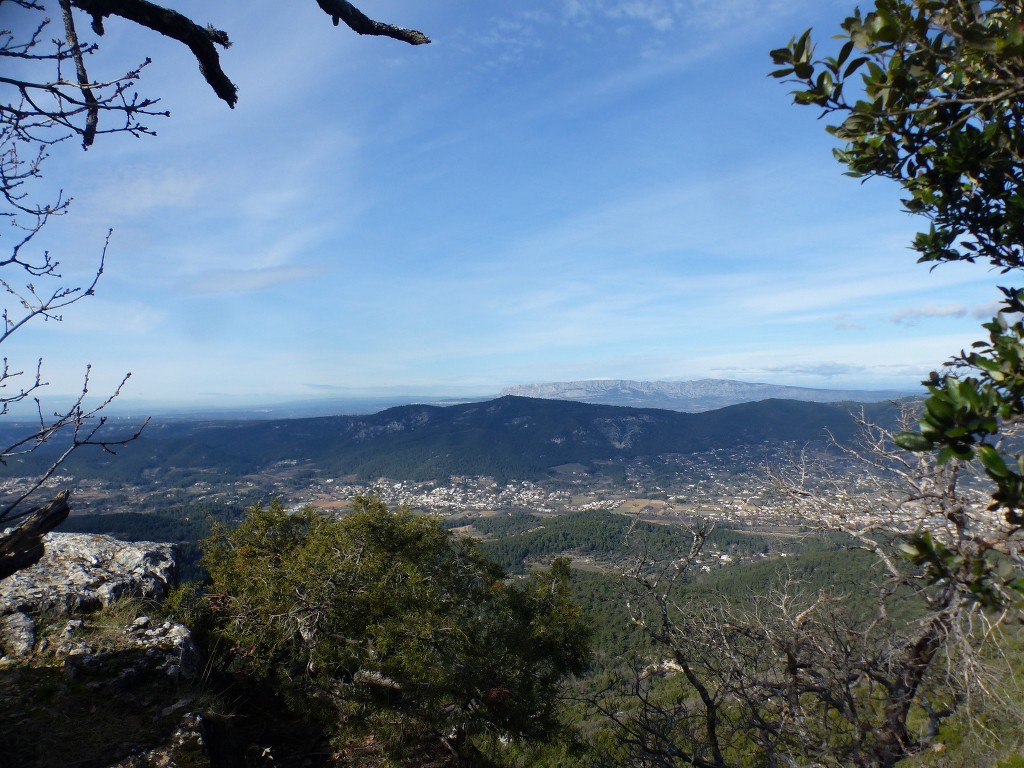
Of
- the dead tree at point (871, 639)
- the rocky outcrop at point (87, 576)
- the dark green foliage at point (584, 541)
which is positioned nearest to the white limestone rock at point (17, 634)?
the rocky outcrop at point (87, 576)

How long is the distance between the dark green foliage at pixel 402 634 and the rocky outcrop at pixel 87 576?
1.34 m

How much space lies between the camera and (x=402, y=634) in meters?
8.12

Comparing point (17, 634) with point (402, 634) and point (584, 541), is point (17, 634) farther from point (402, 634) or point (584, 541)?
point (584, 541)

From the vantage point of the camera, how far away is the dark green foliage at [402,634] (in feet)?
25.9

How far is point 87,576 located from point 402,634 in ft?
20.4

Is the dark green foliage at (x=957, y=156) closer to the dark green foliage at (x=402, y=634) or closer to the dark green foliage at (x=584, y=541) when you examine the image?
the dark green foliage at (x=402, y=634)

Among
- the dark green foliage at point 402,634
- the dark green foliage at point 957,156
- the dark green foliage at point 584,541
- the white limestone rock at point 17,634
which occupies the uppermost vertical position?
the dark green foliage at point 957,156

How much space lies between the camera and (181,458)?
172 metres

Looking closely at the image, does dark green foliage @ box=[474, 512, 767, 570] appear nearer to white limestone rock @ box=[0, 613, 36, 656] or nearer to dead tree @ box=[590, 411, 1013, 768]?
white limestone rock @ box=[0, 613, 36, 656]

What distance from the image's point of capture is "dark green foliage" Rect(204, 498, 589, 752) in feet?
25.9

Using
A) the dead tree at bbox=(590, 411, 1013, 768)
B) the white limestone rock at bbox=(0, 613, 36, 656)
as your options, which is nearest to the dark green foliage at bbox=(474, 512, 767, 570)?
the white limestone rock at bbox=(0, 613, 36, 656)

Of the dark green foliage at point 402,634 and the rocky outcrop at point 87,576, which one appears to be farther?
the rocky outcrop at point 87,576

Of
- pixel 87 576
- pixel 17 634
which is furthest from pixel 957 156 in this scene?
pixel 87 576

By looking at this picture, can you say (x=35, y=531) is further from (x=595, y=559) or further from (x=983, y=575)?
(x=595, y=559)
